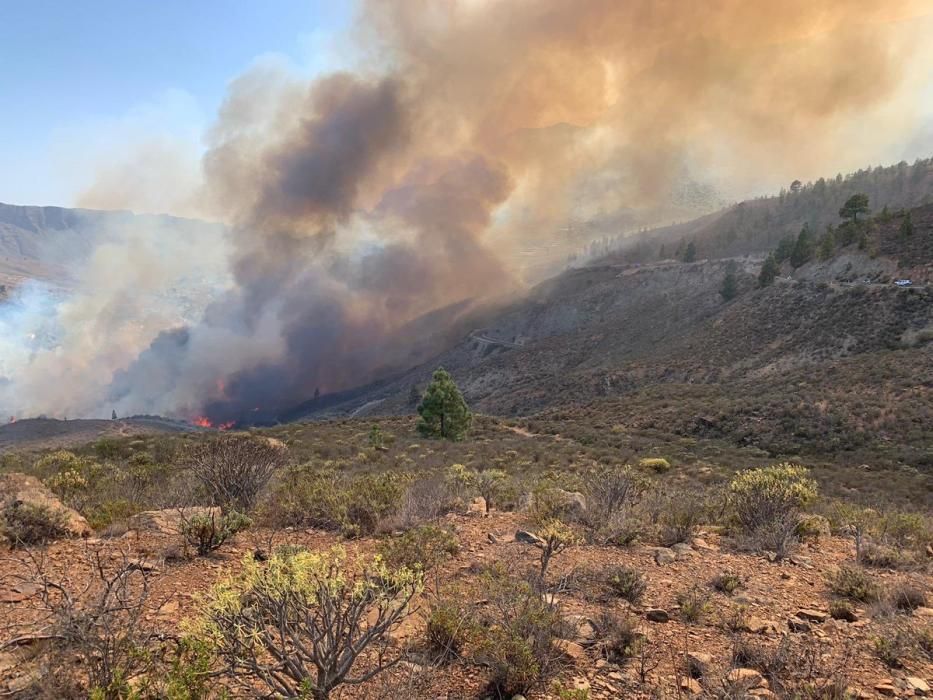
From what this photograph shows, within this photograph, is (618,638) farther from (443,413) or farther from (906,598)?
(443,413)

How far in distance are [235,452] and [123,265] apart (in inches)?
7619

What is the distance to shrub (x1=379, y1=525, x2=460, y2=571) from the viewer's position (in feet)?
18.9

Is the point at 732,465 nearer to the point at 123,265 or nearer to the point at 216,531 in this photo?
the point at 216,531

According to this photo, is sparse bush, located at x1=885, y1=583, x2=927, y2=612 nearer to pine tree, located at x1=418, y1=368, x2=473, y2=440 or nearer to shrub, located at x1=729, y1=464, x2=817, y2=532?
shrub, located at x1=729, y1=464, x2=817, y2=532

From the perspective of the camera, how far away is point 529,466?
746 inches

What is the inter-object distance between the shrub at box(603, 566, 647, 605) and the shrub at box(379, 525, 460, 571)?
206cm

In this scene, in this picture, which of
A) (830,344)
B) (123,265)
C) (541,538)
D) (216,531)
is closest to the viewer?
(216,531)

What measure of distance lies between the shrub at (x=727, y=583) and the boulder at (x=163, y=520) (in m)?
6.50

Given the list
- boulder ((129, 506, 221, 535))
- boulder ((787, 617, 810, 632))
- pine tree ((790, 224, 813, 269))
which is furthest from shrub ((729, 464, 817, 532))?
pine tree ((790, 224, 813, 269))

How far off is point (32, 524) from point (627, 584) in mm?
7323

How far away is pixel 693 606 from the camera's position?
4926mm

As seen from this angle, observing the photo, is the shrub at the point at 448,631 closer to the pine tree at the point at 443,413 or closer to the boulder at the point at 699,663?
the boulder at the point at 699,663

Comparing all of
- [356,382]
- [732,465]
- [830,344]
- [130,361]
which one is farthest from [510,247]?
[732,465]

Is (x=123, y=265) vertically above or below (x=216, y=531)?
above
